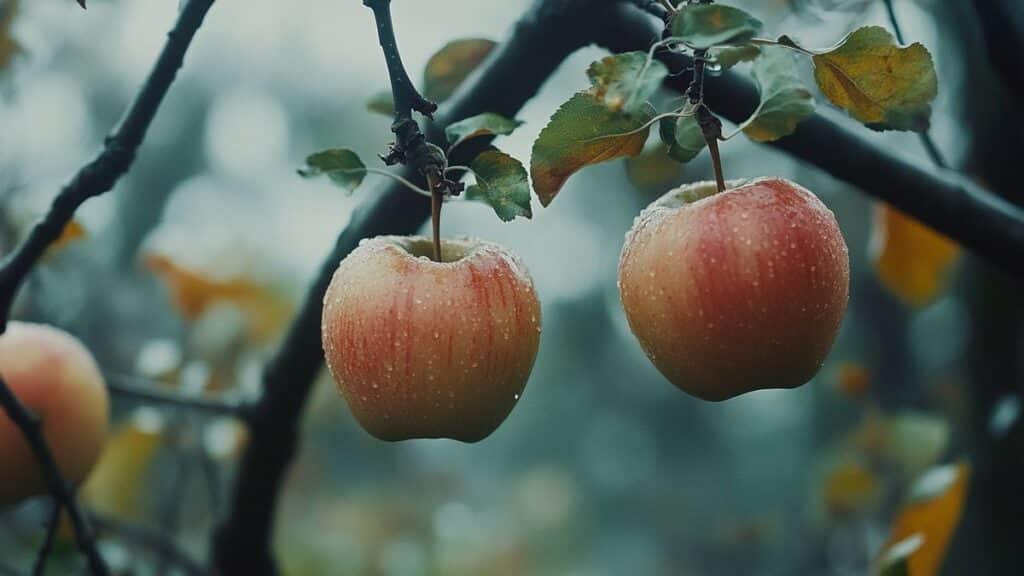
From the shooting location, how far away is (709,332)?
1.26 ft

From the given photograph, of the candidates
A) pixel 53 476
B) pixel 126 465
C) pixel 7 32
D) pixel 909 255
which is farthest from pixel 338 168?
pixel 126 465

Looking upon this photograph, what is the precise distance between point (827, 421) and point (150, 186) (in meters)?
2.87

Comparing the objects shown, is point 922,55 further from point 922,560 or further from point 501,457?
point 501,457

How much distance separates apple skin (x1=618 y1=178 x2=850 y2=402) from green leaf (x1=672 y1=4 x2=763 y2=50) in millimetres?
93

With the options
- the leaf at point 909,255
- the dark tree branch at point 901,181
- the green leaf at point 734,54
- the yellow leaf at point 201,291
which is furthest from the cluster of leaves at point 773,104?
the yellow leaf at point 201,291

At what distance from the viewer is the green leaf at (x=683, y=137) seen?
38 cm

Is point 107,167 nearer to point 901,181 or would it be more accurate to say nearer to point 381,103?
point 381,103

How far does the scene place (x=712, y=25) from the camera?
12.1 inches

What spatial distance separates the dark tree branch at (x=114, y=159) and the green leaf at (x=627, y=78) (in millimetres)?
169

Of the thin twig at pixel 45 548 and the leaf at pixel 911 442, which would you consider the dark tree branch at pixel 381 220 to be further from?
the leaf at pixel 911 442

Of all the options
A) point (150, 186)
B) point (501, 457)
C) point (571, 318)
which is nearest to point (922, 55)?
point (150, 186)

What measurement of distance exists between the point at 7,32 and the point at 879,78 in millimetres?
674

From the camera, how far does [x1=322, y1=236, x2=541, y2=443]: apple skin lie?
1.23 feet

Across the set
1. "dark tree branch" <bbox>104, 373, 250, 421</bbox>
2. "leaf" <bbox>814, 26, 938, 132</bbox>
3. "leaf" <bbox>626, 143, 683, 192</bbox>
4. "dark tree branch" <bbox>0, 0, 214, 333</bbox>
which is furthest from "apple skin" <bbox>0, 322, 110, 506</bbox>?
"leaf" <bbox>814, 26, 938, 132</bbox>
